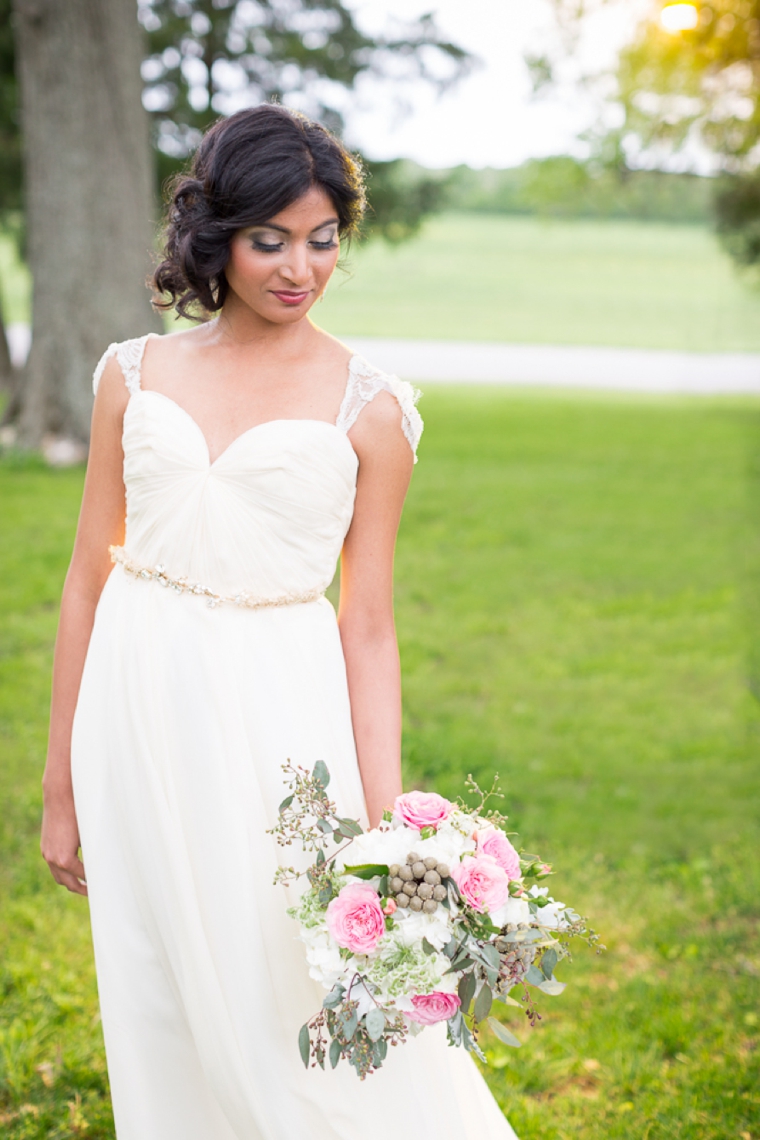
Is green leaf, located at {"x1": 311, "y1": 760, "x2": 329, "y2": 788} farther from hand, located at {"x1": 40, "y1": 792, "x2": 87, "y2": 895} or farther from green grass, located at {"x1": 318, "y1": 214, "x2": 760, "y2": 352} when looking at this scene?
green grass, located at {"x1": 318, "y1": 214, "x2": 760, "y2": 352}

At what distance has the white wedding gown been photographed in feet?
5.95

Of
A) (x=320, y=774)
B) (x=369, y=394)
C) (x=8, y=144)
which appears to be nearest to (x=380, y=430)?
(x=369, y=394)

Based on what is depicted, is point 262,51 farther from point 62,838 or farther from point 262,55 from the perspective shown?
point 62,838

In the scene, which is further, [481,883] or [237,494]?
[237,494]

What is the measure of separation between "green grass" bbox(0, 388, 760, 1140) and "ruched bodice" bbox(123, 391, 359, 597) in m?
1.73

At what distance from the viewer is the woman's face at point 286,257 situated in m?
1.79

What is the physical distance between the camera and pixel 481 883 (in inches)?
60.3

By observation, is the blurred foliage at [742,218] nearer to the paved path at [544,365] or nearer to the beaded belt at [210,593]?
the beaded belt at [210,593]

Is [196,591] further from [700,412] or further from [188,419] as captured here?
[700,412]

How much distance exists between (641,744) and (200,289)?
160 inches

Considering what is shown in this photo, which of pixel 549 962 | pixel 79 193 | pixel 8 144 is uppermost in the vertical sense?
pixel 8 144

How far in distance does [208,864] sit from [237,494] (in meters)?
0.64

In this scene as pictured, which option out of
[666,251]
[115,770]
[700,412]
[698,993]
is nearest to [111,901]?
[115,770]

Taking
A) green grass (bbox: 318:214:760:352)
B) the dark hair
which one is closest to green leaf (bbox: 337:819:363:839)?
the dark hair
